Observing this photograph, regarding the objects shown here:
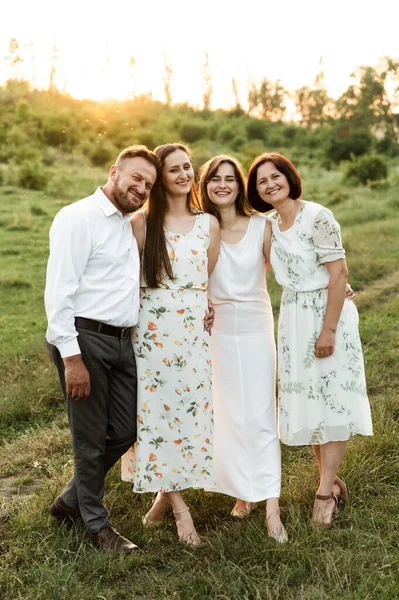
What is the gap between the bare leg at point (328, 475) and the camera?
12.3 ft

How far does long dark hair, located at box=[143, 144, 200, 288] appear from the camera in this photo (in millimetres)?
3686

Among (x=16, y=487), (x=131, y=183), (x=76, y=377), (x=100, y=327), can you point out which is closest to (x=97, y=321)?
(x=100, y=327)

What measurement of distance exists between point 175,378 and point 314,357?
2.40 ft

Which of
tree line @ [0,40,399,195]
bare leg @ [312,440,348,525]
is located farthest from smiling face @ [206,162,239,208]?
Answer: tree line @ [0,40,399,195]

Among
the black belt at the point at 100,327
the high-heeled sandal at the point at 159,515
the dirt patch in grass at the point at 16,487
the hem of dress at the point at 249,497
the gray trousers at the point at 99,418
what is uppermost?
the black belt at the point at 100,327

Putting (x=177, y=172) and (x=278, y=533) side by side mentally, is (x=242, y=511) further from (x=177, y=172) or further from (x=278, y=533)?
(x=177, y=172)

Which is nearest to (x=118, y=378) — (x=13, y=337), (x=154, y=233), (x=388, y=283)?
(x=154, y=233)

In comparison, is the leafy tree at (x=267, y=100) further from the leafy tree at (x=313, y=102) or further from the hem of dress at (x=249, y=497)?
the hem of dress at (x=249, y=497)

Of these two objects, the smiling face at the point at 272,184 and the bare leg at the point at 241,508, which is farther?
the bare leg at the point at 241,508

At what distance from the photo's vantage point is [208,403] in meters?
3.79

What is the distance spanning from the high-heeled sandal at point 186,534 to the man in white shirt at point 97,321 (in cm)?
28

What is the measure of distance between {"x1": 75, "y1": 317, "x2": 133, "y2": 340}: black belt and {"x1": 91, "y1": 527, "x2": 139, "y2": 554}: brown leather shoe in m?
0.96

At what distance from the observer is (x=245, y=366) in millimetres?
3898

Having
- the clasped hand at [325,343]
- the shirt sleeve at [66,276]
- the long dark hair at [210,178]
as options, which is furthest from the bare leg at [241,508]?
the long dark hair at [210,178]
